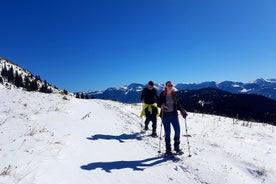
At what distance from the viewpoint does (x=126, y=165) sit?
9703 mm

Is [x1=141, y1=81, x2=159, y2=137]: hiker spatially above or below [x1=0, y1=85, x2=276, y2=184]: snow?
above

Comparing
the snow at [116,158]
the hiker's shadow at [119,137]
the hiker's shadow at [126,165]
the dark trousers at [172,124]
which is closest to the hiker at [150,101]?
the snow at [116,158]

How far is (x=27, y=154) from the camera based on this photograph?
914 cm

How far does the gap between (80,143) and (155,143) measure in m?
3.35

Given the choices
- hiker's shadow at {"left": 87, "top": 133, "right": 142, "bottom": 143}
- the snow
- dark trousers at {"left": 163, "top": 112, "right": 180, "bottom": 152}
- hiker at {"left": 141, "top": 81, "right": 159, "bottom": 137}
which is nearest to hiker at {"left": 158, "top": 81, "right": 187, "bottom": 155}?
dark trousers at {"left": 163, "top": 112, "right": 180, "bottom": 152}

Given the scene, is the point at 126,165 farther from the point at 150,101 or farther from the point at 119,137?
the point at 150,101

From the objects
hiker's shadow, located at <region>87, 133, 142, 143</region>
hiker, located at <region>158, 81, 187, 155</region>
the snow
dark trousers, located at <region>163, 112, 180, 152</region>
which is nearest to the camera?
the snow

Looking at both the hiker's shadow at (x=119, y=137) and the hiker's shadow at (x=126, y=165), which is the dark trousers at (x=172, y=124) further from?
the hiker's shadow at (x=119, y=137)

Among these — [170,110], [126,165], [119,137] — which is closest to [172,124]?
[170,110]

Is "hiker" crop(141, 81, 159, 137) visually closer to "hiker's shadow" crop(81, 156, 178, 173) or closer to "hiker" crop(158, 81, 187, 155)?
"hiker" crop(158, 81, 187, 155)

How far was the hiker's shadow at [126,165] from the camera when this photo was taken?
915 centimetres

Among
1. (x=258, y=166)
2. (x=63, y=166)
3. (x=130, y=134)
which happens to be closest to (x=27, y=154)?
(x=63, y=166)

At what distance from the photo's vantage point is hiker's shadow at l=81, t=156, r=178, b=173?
9148mm

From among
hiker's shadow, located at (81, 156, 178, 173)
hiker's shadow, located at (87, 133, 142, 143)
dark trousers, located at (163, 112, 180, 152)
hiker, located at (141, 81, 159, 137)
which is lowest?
hiker's shadow, located at (81, 156, 178, 173)
